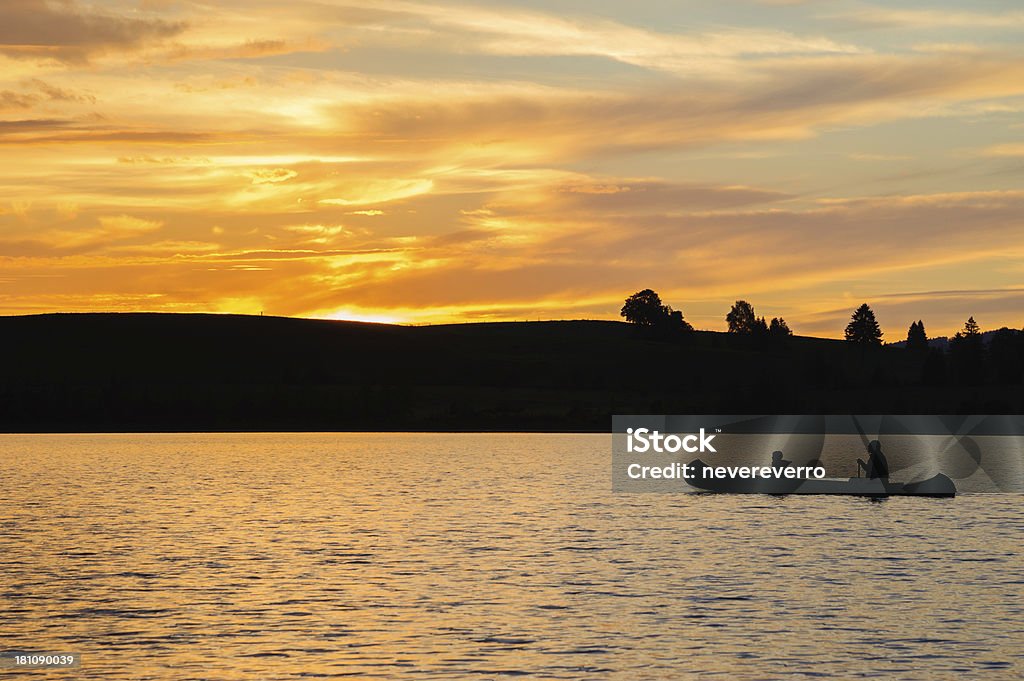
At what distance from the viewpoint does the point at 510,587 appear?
170 ft

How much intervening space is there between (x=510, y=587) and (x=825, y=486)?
6298 centimetres

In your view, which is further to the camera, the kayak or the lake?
the kayak

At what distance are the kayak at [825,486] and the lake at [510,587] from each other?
8.26ft

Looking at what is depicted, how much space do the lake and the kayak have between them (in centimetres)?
252

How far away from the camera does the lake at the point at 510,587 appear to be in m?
37.9

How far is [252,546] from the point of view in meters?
67.9

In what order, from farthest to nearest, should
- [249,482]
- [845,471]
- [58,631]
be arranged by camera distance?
[845,471], [249,482], [58,631]

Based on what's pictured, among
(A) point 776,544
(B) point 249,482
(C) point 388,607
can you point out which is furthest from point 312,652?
(B) point 249,482

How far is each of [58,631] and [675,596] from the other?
72.1 feet

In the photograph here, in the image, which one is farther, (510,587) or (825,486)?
(825,486)

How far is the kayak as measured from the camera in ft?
344

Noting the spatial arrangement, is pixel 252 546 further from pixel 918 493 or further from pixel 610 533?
pixel 918 493

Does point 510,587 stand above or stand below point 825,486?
below

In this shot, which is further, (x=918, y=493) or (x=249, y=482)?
(x=249, y=482)
